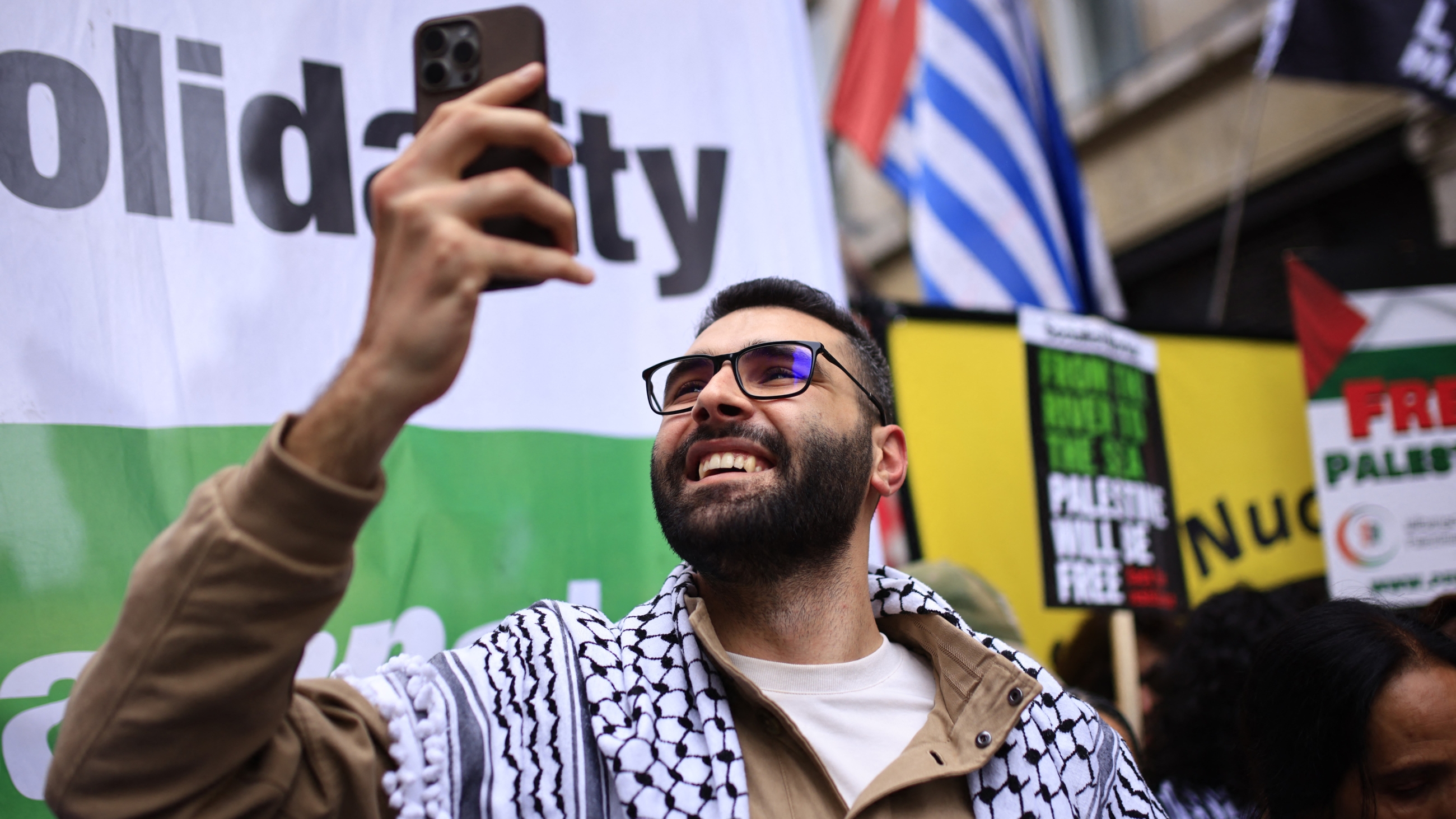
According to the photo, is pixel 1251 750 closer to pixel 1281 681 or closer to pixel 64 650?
pixel 1281 681

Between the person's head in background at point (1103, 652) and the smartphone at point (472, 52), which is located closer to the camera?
the smartphone at point (472, 52)

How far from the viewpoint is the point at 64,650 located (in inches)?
77.3

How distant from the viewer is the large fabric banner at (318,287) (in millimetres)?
2035

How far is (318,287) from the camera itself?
2420 mm

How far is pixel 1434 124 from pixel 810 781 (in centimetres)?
616

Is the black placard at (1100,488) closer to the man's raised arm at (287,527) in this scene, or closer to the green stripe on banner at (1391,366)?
the green stripe on banner at (1391,366)

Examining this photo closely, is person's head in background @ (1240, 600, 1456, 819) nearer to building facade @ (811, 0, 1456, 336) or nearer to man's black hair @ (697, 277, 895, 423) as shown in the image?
man's black hair @ (697, 277, 895, 423)

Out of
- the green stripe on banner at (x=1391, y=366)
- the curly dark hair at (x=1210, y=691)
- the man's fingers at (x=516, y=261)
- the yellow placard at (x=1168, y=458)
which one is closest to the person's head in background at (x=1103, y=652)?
the yellow placard at (x=1168, y=458)

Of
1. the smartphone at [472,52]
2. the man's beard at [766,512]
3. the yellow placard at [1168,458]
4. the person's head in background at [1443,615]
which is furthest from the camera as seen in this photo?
the yellow placard at [1168,458]

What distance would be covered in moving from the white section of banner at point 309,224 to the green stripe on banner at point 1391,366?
7.04 ft

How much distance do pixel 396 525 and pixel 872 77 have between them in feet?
16.3

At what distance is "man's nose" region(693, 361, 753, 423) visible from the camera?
192cm

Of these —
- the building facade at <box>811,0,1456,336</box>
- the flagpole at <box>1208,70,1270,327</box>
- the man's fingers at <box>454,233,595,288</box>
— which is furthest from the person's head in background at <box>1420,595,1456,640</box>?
the flagpole at <box>1208,70,1270,327</box>

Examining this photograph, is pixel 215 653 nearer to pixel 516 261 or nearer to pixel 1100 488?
pixel 516 261
